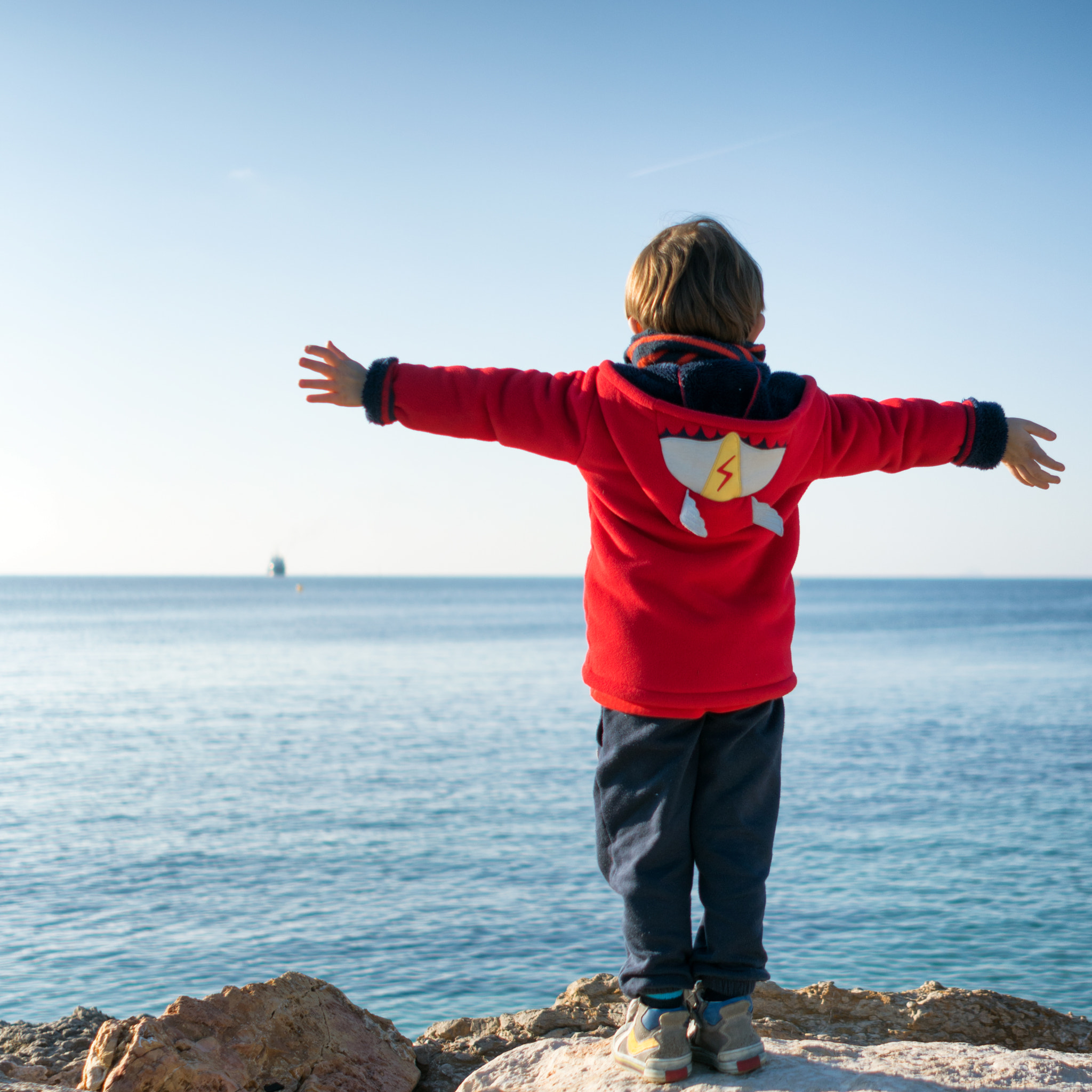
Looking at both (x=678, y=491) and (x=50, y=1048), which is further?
(x=50, y=1048)

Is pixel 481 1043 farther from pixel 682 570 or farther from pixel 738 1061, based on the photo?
pixel 682 570

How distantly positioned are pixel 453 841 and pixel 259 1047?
24.9 ft

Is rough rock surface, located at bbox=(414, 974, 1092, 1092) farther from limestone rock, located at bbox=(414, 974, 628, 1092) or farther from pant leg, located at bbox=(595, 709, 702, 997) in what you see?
pant leg, located at bbox=(595, 709, 702, 997)

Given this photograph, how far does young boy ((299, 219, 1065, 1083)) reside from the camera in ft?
7.79

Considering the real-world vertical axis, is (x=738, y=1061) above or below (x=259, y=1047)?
above

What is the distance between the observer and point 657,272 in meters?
2.50

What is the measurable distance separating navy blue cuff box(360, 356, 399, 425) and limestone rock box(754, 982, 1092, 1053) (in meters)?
2.80

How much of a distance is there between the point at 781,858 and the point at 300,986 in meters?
7.48

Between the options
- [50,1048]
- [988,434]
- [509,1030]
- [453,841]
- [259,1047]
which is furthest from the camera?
[453,841]

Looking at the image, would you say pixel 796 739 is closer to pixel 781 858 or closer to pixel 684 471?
pixel 781 858

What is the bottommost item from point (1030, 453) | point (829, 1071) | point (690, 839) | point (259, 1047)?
point (259, 1047)

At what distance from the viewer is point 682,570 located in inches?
96.6

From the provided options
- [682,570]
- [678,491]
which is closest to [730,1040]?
[682,570]

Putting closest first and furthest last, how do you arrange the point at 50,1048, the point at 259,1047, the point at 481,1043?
the point at 259,1047 < the point at 50,1048 < the point at 481,1043
